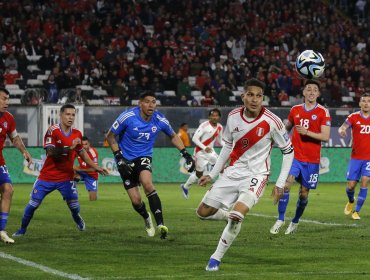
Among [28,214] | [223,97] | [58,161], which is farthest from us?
[223,97]

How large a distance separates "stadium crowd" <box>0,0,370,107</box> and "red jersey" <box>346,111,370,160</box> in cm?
1273

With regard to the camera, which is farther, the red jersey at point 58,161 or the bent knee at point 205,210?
the red jersey at point 58,161

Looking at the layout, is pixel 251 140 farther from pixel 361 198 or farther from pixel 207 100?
pixel 207 100

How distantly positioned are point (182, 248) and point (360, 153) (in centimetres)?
673

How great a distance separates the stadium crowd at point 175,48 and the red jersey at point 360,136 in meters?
12.7

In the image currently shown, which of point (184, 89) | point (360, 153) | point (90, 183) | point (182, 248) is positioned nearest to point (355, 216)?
point (360, 153)

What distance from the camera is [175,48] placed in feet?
122

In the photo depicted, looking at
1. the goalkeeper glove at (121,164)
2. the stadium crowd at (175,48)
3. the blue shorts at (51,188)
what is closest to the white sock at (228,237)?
the goalkeeper glove at (121,164)

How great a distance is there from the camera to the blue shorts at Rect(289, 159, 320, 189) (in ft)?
49.2

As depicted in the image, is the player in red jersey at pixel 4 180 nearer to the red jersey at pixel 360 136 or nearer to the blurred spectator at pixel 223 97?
the red jersey at pixel 360 136

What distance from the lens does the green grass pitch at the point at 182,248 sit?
10336 mm

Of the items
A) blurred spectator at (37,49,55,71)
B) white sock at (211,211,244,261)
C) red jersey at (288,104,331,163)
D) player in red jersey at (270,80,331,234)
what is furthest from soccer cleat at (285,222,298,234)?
blurred spectator at (37,49,55,71)

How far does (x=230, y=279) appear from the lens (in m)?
9.75

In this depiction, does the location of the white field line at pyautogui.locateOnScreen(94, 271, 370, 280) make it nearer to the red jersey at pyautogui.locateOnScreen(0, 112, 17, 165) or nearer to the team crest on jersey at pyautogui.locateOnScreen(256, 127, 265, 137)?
the team crest on jersey at pyautogui.locateOnScreen(256, 127, 265, 137)
